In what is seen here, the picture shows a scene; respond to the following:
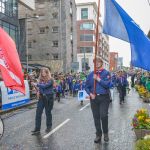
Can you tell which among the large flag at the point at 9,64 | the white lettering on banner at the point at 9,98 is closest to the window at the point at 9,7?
the white lettering on banner at the point at 9,98

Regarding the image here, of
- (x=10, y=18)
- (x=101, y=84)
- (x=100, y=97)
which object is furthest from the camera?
(x=10, y=18)

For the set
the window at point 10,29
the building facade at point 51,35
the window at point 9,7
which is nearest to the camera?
the window at point 9,7

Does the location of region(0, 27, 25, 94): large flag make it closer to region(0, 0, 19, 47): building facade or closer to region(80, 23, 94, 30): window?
region(0, 0, 19, 47): building facade

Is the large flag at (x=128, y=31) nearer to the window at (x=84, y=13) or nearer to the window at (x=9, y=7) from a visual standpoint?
the window at (x=9, y=7)

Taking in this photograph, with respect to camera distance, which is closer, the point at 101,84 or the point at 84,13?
the point at 101,84

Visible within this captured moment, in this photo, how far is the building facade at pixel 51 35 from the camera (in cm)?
5925

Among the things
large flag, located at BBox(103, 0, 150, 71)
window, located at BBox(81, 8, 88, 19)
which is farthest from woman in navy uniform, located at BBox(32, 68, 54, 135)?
window, located at BBox(81, 8, 88, 19)

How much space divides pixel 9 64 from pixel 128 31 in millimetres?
2362

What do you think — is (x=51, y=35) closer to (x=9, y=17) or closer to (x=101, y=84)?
(x=9, y=17)

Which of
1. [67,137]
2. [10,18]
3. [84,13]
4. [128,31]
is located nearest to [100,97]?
[67,137]

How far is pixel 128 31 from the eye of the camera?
718 cm

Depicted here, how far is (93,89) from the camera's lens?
27.2 feet

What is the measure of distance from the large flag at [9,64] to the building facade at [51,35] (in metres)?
51.1

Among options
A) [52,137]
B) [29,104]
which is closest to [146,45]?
[52,137]
